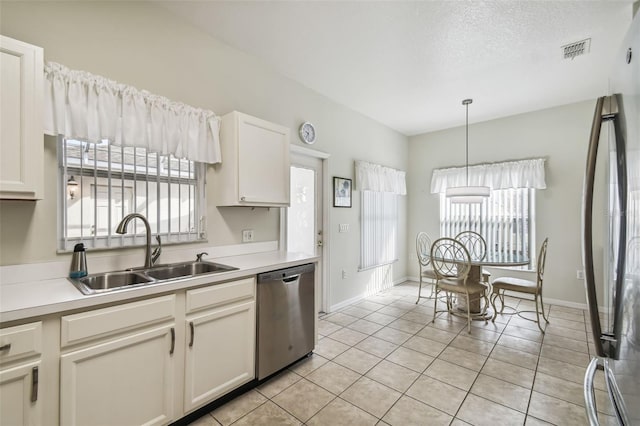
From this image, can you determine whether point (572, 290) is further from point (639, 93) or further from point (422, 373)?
point (639, 93)

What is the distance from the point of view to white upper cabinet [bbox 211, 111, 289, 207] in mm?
2316

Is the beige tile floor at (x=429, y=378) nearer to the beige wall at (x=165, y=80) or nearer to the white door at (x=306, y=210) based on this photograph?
the white door at (x=306, y=210)

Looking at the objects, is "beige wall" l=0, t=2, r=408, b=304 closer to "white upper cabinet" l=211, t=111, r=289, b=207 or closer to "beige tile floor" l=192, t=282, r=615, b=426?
"white upper cabinet" l=211, t=111, r=289, b=207

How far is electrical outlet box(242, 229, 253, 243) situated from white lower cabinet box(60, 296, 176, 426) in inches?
43.0

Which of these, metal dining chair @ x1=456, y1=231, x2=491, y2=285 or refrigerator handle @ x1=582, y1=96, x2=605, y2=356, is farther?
metal dining chair @ x1=456, y1=231, x2=491, y2=285

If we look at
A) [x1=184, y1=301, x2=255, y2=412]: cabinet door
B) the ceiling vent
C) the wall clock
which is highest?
the ceiling vent

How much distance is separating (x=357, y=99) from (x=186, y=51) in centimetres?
219

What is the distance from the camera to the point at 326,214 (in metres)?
3.65

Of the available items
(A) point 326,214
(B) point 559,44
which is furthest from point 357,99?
(B) point 559,44

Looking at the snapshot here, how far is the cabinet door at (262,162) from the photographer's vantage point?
7.69ft

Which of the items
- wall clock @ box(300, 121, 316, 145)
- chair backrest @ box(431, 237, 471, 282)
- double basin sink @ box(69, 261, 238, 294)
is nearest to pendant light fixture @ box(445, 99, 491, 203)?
chair backrest @ box(431, 237, 471, 282)

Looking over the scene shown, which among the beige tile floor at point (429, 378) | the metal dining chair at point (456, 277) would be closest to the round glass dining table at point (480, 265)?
the metal dining chair at point (456, 277)

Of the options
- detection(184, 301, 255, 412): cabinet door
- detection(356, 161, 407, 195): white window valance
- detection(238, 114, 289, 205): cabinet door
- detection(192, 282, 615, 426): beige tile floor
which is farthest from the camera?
detection(356, 161, 407, 195): white window valance

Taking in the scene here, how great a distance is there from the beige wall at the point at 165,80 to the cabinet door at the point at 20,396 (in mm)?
702
